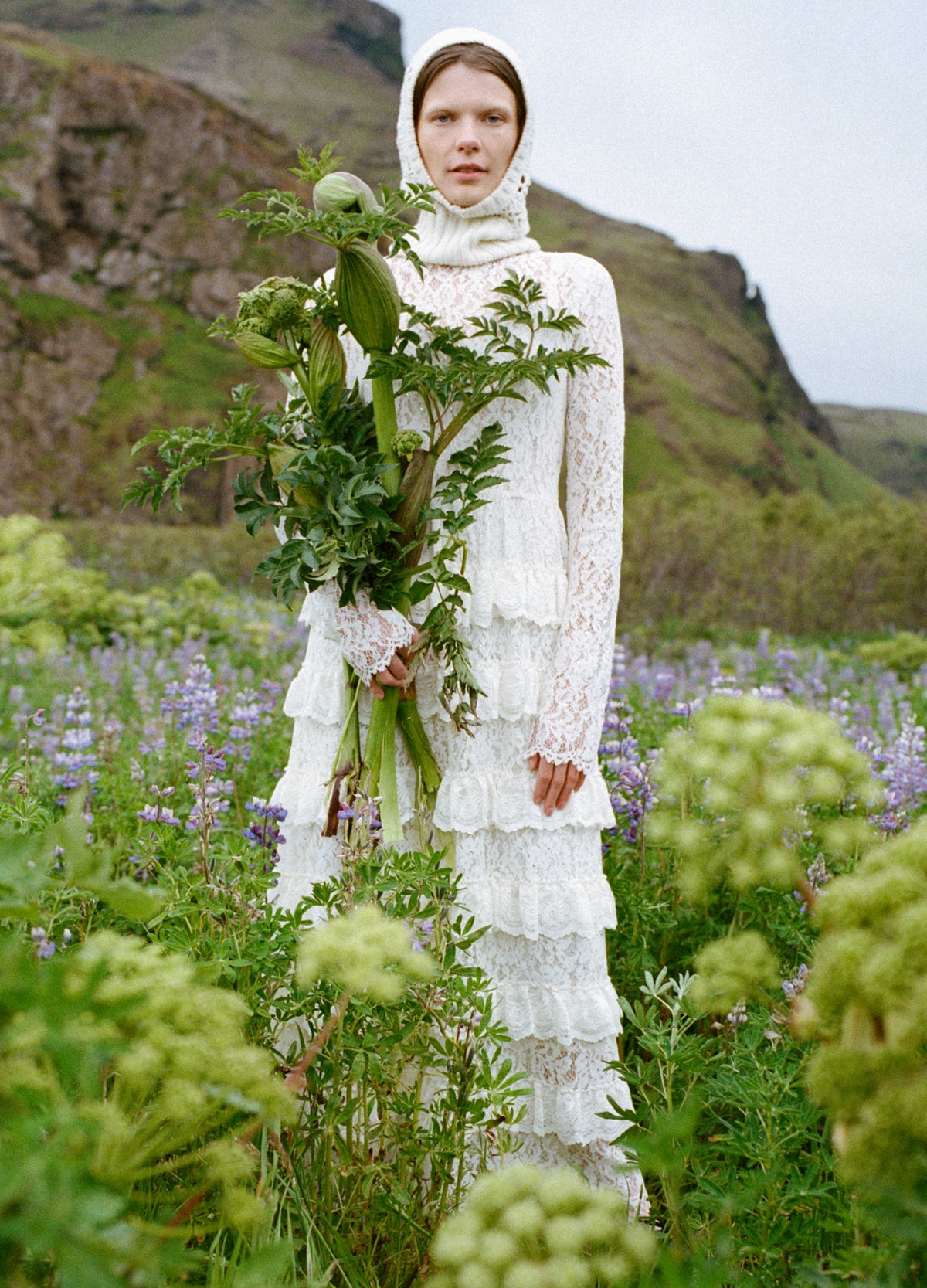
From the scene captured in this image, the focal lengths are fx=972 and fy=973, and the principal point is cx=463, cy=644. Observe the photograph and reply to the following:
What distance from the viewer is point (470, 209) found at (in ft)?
6.98

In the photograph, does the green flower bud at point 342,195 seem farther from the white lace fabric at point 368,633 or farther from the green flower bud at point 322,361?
the white lace fabric at point 368,633

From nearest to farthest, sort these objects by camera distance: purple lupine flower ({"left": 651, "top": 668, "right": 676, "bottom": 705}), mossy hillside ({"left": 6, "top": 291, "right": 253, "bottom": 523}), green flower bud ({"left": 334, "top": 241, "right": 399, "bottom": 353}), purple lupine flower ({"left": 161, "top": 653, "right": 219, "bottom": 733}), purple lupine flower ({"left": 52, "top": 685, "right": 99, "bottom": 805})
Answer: green flower bud ({"left": 334, "top": 241, "right": 399, "bottom": 353}) → purple lupine flower ({"left": 52, "top": 685, "right": 99, "bottom": 805}) → purple lupine flower ({"left": 161, "top": 653, "right": 219, "bottom": 733}) → purple lupine flower ({"left": 651, "top": 668, "right": 676, "bottom": 705}) → mossy hillside ({"left": 6, "top": 291, "right": 253, "bottom": 523})

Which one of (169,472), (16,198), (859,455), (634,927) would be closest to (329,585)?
(169,472)

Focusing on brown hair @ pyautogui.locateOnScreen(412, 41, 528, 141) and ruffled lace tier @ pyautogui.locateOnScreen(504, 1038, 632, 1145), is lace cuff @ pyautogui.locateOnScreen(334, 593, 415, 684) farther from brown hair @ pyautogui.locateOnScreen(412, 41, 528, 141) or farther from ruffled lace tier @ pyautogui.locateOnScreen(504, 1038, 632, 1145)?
brown hair @ pyautogui.locateOnScreen(412, 41, 528, 141)

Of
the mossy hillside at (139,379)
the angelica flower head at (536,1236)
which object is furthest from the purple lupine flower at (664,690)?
the mossy hillside at (139,379)

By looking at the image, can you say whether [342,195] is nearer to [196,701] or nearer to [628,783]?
[628,783]

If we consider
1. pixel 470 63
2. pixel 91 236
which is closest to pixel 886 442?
pixel 91 236

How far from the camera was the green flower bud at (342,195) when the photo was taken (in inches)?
62.7

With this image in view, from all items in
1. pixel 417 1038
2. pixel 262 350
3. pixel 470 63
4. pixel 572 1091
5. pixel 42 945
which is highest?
pixel 470 63

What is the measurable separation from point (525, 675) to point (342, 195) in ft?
3.23

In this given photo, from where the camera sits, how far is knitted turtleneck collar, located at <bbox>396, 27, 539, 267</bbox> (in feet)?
6.97

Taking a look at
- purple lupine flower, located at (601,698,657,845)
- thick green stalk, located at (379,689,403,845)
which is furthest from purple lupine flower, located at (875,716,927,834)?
thick green stalk, located at (379,689,403,845)

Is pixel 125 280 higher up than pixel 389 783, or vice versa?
pixel 125 280

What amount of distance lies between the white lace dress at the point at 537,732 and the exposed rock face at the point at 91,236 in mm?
48454
